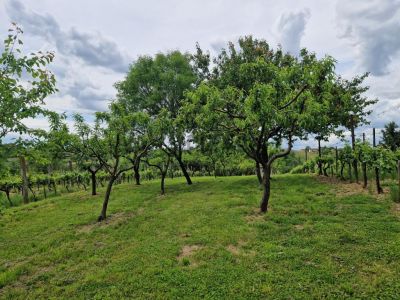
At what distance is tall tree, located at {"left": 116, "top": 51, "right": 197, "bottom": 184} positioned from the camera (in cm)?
2748

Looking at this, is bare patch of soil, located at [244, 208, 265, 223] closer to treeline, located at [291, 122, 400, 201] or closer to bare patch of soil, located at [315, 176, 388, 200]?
bare patch of soil, located at [315, 176, 388, 200]

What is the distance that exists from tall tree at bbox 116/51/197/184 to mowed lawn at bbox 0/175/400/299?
14.1 metres

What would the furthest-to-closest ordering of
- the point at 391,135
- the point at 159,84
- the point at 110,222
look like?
1. the point at 391,135
2. the point at 159,84
3. the point at 110,222

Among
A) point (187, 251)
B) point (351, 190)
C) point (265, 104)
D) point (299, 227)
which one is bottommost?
point (187, 251)

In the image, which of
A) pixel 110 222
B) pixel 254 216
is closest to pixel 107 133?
pixel 110 222

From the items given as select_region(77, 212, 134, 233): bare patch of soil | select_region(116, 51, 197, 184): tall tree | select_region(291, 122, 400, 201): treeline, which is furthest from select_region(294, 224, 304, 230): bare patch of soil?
select_region(116, 51, 197, 184): tall tree

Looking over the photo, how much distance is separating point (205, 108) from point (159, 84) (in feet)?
53.3

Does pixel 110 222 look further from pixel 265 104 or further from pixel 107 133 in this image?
pixel 265 104

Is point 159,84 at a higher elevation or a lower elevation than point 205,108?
higher

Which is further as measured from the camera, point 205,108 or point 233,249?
point 205,108

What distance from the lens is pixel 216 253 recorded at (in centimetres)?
896

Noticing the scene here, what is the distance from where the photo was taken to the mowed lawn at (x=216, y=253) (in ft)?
22.6

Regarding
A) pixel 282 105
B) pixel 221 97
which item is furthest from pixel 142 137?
pixel 282 105

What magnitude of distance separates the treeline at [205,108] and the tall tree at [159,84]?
0.10 meters
